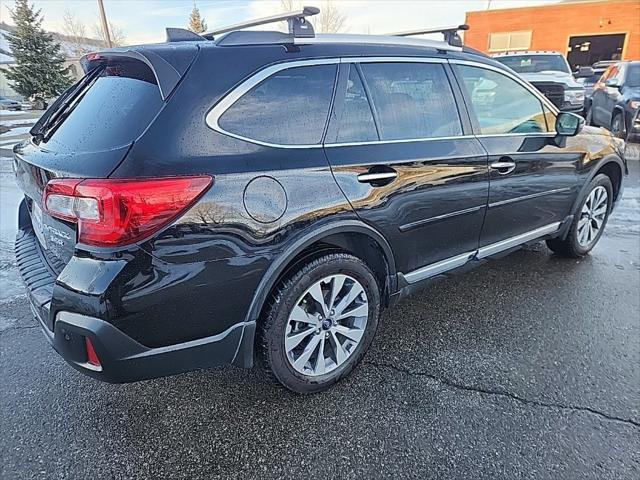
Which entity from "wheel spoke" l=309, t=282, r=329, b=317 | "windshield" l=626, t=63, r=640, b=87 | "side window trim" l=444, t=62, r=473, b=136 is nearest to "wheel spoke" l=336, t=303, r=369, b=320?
"wheel spoke" l=309, t=282, r=329, b=317

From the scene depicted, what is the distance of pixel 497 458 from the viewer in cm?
199

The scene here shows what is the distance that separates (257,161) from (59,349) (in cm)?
115

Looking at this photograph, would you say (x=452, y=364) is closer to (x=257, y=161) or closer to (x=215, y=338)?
(x=215, y=338)

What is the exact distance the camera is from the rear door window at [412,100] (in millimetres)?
2479

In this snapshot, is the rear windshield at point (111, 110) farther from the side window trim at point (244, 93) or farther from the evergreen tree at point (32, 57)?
the evergreen tree at point (32, 57)

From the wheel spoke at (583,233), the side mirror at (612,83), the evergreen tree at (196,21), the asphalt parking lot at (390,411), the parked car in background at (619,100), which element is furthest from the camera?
the evergreen tree at (196,21)

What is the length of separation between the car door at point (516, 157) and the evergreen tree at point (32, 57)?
2988 centimetres

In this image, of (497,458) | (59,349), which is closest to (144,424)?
(59,349)

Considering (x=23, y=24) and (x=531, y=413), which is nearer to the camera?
(x=531, y=413)

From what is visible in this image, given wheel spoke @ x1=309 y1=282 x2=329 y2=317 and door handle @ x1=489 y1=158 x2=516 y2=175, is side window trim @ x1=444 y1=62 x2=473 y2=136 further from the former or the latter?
wheel spoke @ x1=309 y1=282 x2=329 y2=317

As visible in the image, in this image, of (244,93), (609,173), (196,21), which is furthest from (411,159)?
(196,21)

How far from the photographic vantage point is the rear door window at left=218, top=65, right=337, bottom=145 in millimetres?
1970

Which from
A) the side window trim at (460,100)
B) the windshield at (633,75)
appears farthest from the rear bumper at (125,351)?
the windshield at (633,75)

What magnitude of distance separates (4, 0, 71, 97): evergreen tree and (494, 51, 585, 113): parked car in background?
26025 millimetres
